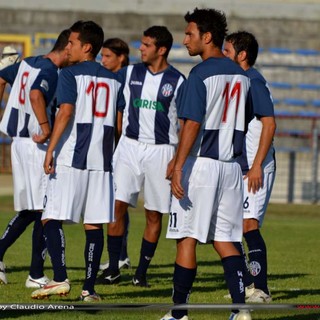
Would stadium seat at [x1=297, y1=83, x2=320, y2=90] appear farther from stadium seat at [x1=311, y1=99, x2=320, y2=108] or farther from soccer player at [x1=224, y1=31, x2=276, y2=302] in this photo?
soccer player at [x1=224, y1=31, x2=276, y2=302]

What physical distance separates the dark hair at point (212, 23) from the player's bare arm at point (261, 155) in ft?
3.81

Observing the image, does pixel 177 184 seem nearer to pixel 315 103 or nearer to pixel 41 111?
pixel 41 111

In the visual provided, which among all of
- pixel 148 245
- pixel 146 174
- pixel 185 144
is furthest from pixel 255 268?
pixel 185 144

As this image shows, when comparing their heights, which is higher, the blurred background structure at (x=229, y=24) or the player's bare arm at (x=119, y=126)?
the blurred background structure at (x=229, y=24)

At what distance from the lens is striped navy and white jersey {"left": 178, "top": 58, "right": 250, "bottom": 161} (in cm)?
765

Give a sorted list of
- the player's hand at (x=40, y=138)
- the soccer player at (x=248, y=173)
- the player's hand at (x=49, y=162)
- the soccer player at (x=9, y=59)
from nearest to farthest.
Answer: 1. the player's hand at (x=49, y=162)
2. the soccer player at (x=248, y=173)
3. the player's hand at (x=40, y=138)
4. the soccer player at (x=9, y=59)

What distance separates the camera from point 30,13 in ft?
91.7

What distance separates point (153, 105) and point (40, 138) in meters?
1.26

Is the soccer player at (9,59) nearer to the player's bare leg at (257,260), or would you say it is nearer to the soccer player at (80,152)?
the soccer player at (80,152)

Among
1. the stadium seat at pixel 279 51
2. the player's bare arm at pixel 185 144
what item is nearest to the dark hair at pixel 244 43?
the player's bare arm at pixel 185 144

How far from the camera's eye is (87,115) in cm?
895

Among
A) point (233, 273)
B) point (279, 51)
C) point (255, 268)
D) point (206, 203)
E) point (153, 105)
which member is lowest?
point (255, 268)

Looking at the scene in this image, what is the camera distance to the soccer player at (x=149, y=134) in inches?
412

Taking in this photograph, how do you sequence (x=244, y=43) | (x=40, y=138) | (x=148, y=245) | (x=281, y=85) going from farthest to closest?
(x=281, y=85), (x=148, y=245), (x=40, y=138), (x=244, y=43)
